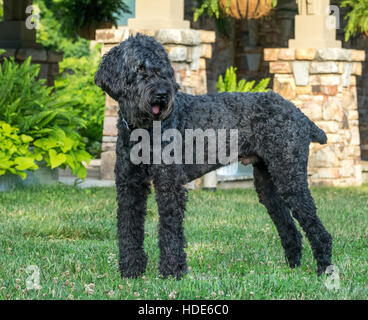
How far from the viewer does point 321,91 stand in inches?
436

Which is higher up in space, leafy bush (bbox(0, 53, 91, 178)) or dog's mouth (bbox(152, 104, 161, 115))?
dog's mouth (bbox(152, 104, 161, 115))

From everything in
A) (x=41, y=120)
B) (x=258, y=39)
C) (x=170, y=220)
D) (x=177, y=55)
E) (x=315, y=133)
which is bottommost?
(x=170, y=220)

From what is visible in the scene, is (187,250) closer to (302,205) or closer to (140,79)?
(302,205)

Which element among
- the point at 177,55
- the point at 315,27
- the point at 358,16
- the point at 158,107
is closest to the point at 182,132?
the point at 158,107

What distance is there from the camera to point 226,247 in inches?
247

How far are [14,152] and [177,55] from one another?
245cm

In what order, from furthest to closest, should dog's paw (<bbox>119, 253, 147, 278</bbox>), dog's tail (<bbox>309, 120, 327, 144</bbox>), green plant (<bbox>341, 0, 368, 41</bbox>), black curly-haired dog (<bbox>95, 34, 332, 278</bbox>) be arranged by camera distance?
green plant (<bbox>341, 0, 368, 41</bbox>) < dog's tail (<bbox>309, 120, 327, 144</bbox>) < dog's paw (<bbox>119, 253, 147, 278</bbox>) < black curly-haired dog (<bbox>95, 34, 332, 278</bbox>)

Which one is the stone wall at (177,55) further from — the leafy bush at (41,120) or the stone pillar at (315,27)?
the stone pillar at (315,27)

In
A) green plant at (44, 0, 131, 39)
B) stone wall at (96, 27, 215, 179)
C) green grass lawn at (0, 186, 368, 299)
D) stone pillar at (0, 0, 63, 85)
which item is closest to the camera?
green grass lawn at (0, 186, 368, 299)

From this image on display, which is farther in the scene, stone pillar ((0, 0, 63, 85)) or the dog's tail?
stone pillar ((0, 0, 63, 85))

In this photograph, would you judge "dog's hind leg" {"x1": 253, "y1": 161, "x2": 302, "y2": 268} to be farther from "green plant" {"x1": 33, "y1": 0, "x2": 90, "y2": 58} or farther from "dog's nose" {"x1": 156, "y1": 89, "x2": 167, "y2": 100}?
"green plant" {"x1": 33, "y1": 0, "x2": 90, "y2": 58}

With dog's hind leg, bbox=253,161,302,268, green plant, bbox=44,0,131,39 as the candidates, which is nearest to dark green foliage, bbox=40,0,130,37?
green plant, bbox=44,0,131,39

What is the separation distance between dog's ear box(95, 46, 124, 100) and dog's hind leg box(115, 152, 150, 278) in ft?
1.50

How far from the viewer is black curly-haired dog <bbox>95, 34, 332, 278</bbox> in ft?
14.8
